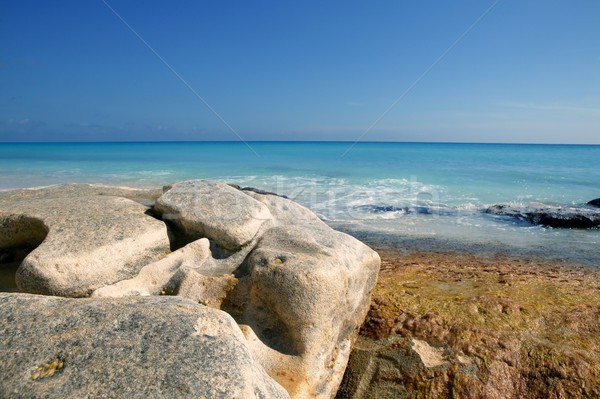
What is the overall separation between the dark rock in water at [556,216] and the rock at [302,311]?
10214 millimetres

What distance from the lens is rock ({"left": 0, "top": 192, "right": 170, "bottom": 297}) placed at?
4.23 meters

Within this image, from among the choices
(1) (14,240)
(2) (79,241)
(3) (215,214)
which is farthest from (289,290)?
(1) (14,240)

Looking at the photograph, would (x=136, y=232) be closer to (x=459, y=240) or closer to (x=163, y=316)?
(x=163, y=316)

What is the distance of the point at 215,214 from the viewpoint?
5.51 meters

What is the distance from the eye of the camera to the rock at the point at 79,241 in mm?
4234

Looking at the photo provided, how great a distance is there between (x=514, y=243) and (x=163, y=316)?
9537 millimetres

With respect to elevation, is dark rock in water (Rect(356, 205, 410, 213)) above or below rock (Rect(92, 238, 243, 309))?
below

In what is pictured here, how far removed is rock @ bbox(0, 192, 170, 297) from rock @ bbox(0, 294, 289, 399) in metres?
1.17

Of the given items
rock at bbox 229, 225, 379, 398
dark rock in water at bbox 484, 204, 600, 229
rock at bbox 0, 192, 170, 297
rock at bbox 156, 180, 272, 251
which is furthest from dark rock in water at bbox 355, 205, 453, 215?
rock at bbox 0, 192, 170, 297

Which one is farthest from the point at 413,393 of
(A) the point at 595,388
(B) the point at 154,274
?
(B) the point at 154,274

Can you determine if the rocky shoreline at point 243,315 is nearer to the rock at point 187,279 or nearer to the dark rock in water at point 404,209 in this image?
the rock at point 187,279

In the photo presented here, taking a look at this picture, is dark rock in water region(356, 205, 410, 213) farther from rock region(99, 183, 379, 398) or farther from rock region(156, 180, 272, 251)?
rock region(99, 183, 379, 398)

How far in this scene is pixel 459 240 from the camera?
1042 cm

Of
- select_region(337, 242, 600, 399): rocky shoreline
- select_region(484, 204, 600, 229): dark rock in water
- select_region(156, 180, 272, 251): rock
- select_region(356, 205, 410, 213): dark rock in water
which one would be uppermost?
select_region(156, 180, 272, 251): rock
